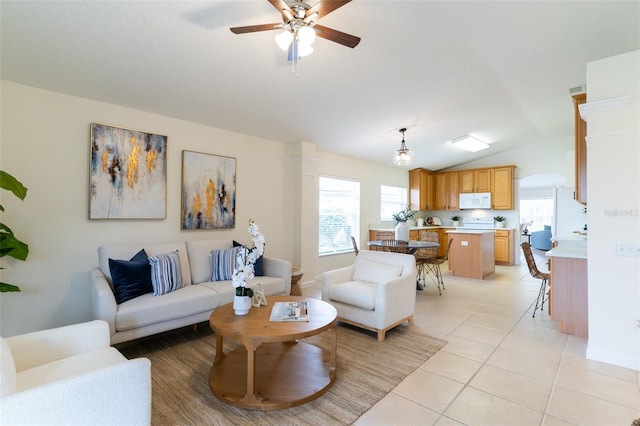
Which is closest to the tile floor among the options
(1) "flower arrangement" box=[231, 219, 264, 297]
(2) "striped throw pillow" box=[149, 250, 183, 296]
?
(1) "flower arrangement" box=[231, 219, 264, 297]

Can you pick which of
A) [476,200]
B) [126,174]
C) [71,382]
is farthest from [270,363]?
[476,200]

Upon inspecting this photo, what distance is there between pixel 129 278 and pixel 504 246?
7.82 metres

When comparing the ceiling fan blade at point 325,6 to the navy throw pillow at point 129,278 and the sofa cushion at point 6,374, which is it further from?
the navy throw pillow at point 129,278

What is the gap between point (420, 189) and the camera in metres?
7.89

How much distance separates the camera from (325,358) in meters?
2.45

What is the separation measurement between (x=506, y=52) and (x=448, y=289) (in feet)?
11.5

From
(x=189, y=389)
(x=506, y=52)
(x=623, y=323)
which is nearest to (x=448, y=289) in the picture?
(x=623, y=323)

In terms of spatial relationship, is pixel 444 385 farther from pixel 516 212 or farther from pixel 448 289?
pixel 516 212

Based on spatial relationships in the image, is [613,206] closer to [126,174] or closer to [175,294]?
[175,294]

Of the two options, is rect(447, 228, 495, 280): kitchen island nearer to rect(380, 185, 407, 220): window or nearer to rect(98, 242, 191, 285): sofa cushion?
rect(380, 185, 407, 220): window

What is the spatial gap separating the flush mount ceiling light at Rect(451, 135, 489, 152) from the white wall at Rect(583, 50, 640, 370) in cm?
342

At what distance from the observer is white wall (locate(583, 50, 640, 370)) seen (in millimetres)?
2352

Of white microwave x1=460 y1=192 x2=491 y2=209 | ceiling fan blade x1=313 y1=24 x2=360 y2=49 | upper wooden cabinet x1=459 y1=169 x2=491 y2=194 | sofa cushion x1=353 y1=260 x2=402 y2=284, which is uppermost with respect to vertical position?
ceiling fan blade x1=313 y1=24 x2=360 y2=49

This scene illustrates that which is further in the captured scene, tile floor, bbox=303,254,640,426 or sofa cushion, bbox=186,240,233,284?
sofa cushion, bbox=186,240,233,284
